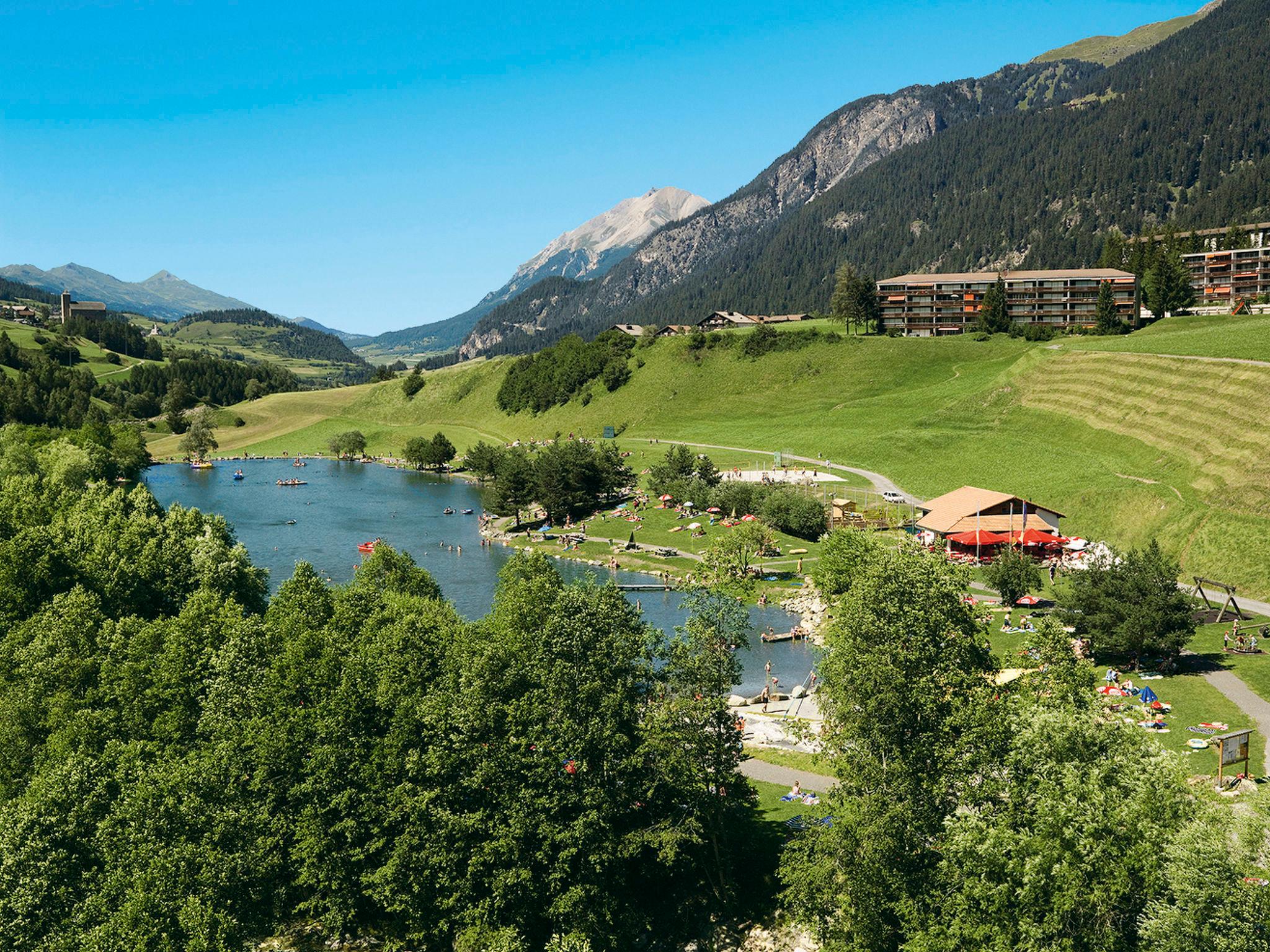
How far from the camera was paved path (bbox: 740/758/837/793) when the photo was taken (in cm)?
4066

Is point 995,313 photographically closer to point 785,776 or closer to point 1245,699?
point 1245,699

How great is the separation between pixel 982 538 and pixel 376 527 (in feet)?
235

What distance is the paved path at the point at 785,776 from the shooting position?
133 feet

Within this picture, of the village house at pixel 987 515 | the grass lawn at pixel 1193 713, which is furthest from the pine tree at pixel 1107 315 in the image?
the grass lawn at pixel 1193 713

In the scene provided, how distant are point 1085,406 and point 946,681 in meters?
81.5

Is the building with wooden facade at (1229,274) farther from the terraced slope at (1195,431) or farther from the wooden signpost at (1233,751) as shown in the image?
the wooden signpost at (1233,751)

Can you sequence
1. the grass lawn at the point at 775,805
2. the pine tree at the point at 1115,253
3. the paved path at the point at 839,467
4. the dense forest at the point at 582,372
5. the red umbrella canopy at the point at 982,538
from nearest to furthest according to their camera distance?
the grass lawn at the point at 775,805, the red umbrella canopy at the point at 982,538, the paved path at the point at 839,467, the pine tree at the point at 1115,253, the dense forest at the point at 582,372

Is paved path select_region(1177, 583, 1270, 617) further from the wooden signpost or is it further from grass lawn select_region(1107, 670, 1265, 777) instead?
the wooden signpost

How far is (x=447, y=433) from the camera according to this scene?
19825 centimetres

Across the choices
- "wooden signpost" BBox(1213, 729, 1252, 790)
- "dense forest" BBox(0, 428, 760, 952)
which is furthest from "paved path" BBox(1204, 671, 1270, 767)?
"dense forest" BBox(0, 428, 760, 952)

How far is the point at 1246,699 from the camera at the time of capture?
142 feet

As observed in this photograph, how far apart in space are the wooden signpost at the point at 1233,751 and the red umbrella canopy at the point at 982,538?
40610 millimetres

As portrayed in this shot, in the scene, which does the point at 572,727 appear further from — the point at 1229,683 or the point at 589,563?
the point at 589,563

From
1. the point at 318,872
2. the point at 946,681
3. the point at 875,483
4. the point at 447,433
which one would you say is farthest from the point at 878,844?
the point at 447,433
